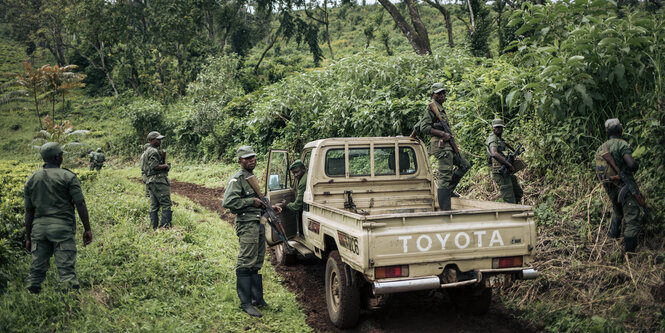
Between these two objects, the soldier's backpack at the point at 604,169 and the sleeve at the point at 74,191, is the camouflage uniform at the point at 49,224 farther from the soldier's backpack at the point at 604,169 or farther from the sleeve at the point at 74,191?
the soldier's backpack at the point at 604,169

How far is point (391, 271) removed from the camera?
4004 mm

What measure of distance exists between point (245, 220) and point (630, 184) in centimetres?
437

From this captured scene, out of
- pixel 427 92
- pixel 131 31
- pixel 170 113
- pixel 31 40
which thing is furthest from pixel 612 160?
pixel 31 40

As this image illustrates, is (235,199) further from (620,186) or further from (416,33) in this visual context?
(416,33)

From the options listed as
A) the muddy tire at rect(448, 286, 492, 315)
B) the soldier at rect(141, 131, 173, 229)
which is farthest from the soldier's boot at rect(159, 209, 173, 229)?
the muddy tire at rect(448, 286, 492, 315)

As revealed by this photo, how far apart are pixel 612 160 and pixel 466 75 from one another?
413 cm

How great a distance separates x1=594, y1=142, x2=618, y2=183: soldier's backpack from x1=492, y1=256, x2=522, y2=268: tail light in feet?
5.92

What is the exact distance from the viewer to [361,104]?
10.8 metres

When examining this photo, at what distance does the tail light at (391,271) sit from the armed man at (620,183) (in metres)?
2.84

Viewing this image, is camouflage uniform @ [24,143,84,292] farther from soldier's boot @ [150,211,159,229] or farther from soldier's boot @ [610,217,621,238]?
soldier's boot @ [610,217,621,238]

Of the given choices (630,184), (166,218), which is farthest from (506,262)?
(166,218)

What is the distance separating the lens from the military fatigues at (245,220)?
504 cm

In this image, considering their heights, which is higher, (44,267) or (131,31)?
(131,31)

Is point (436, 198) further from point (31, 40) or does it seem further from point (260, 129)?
point (31, 40)
